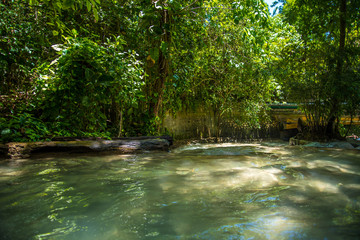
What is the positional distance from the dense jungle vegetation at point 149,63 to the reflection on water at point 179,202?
58.5 inches

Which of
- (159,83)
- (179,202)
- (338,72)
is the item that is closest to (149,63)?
(159,83)

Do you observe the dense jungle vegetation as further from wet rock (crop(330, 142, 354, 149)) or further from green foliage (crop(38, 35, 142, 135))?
wet rock (crop(330, 142, 354, 149))

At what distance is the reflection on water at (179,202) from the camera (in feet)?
3.82

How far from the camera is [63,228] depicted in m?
1.19

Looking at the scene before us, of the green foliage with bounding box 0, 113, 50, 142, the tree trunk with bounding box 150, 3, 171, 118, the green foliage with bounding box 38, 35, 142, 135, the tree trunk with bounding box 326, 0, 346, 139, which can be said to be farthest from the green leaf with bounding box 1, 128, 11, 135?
the tree trunk with bounding box 326, 0, 346, 139

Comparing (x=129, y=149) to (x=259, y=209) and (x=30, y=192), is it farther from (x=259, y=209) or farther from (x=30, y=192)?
(x=259, y=209)

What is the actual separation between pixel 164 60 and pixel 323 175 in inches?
176

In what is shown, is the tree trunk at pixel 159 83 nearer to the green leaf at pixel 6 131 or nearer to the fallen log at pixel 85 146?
the fallen log at pixel 85 146

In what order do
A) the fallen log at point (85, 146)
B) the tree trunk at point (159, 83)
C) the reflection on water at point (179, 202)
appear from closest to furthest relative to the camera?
the reflection on water at point (179, 202) < the fallen log at point (85, 146) < the tree trunk at point (159, 83)

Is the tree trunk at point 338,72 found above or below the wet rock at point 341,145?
above

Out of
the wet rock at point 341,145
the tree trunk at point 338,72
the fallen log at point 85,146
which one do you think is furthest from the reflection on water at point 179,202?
the tree trunk at point 338,72

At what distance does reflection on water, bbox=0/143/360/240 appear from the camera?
3.82 ft

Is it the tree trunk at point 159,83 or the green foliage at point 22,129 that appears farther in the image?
the tree trunk at point 159,83

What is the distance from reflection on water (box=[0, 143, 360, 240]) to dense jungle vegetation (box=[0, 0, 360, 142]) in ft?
4.88
